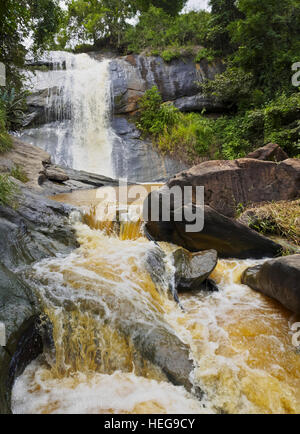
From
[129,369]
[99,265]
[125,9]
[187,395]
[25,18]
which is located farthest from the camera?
[125,9]

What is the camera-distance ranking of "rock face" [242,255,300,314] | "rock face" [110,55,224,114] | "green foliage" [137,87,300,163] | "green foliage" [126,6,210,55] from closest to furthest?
"rock face" [242,255,300,314], "green foliage" [137,87,300,163], "rock face" [110,55,224,114], "green foliage" [126,6,210,55]

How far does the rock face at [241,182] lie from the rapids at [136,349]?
202 centimetres

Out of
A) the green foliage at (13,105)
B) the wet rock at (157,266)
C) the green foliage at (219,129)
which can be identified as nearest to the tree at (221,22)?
the green foliage at (219,129)

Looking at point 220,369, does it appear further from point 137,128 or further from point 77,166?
point 137,128

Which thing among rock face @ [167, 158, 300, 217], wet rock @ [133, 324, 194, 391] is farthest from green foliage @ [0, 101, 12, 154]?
wet rock @ [133, 324, 194, 391]

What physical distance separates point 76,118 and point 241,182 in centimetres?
964

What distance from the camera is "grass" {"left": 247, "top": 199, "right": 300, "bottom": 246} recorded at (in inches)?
152

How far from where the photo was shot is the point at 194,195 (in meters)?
4.66

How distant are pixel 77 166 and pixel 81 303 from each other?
29.7ft

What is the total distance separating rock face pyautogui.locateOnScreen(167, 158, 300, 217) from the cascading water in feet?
20.7

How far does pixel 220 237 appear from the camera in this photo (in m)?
3.80

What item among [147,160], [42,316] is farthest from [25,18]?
[42,316]

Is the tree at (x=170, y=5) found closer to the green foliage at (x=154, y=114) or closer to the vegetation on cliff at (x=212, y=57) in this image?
the vegetation on cliff at (x=212, y=57)

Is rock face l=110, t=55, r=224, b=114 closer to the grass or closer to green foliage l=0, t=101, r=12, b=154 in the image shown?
green foliage l=0, t=101, r=12, b=154
